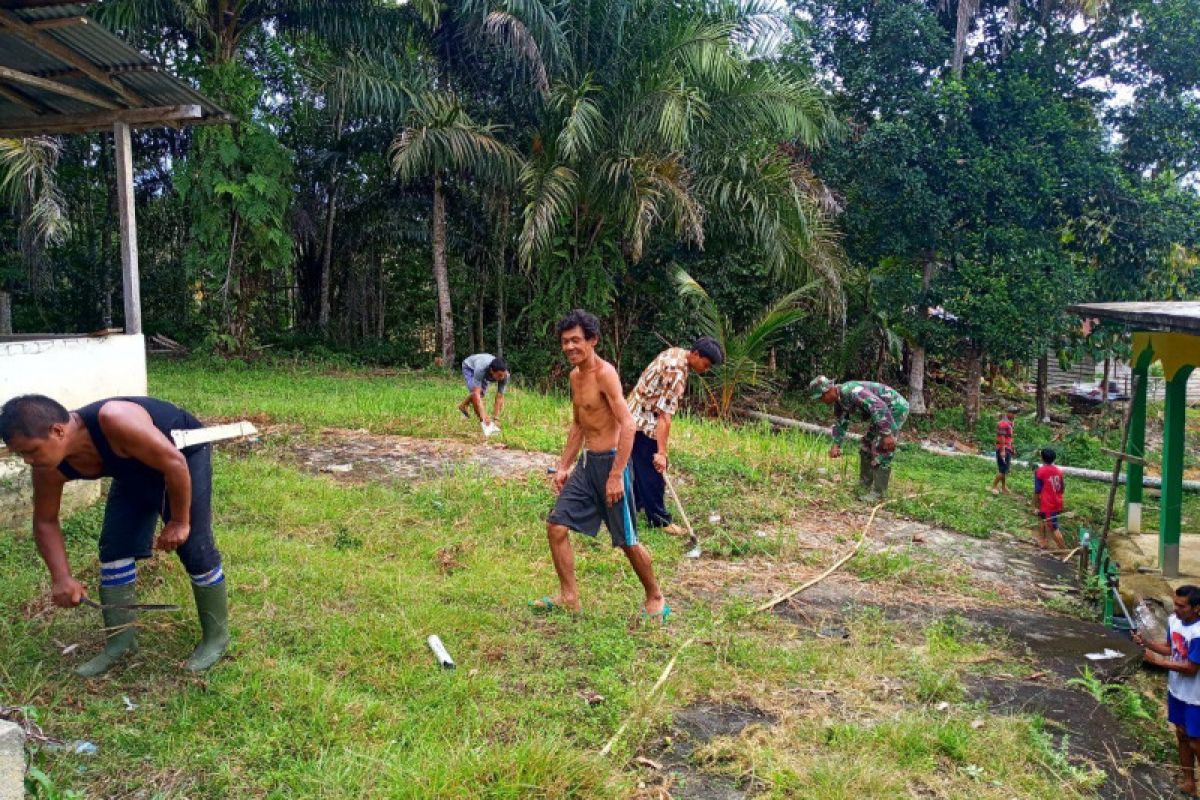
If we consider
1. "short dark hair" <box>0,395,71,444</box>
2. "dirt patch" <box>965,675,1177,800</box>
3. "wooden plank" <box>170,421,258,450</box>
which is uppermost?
"short dark hair" <box>0,395,71,444</box>

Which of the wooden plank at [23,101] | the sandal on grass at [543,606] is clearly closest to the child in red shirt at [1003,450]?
the sandal on grass at [543,606]

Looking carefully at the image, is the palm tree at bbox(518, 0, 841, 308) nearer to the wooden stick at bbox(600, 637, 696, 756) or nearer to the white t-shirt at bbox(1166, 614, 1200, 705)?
the wooden stick at bbox(600, 637, 696, 756)

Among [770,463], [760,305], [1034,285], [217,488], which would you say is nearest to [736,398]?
[760,305]

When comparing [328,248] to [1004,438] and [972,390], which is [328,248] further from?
[1004,438]

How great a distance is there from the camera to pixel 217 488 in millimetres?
6652

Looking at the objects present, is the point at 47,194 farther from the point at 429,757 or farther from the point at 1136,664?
the point at 1136,664

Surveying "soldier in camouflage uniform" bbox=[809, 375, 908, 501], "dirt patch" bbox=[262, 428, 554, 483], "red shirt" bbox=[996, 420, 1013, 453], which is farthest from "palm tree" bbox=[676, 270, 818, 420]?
"dirt patch" bbox=[262, 428, 554, 483]

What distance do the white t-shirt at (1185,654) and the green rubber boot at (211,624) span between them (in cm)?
408

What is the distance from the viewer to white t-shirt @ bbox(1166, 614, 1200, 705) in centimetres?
375

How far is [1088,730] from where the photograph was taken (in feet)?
13.5

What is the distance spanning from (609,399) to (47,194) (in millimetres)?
9957

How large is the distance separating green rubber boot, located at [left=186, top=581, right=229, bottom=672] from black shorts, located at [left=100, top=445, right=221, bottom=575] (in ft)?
0.33

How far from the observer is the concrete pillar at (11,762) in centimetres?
269

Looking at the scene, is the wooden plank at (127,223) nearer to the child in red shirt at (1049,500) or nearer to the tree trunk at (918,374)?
the child in red shirt at (1049,500)
